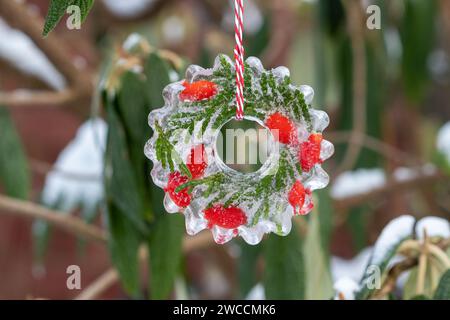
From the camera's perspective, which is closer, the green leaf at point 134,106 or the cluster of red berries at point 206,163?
the cluster of red berries at point 206,163

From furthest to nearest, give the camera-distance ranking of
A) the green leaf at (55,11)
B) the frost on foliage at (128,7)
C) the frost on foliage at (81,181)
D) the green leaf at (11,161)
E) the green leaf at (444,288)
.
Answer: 1. the frost on foliage at (128,7)
2. the frost on foliage at (81,181)
3. the green leaf at (11,161)
4. the green leaf at (444,288)
5. the green leaf at (55,11)

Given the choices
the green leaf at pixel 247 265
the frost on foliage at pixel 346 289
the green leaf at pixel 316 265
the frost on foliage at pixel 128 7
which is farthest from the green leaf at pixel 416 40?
the frost on foliage at pixel 346 289

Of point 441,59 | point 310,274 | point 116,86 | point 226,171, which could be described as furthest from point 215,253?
point 441,59

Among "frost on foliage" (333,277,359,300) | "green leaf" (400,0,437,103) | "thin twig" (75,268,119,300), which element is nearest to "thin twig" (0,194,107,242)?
"thin twig" (75,268,119,300)

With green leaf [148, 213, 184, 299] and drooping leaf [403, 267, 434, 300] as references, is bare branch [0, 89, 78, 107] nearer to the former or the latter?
green leaf [148, 213, 184, 299]

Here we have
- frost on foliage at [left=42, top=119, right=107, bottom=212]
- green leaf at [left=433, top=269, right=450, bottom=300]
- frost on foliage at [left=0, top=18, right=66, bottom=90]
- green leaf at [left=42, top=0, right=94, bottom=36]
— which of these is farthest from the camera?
frost on foliage at [left=0, top=18, right=66, bottom=90]

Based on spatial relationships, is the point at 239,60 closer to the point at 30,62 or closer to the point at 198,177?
the point at 198,177

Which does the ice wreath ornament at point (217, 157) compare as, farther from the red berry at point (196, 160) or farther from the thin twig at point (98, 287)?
the thin twig at point (98, 287)
